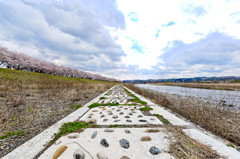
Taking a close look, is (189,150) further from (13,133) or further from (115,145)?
(13,133)

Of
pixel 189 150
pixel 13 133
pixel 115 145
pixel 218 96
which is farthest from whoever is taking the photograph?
pixel 218 96

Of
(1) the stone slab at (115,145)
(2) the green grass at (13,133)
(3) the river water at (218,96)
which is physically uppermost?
(1) the stone slab at (115,145)

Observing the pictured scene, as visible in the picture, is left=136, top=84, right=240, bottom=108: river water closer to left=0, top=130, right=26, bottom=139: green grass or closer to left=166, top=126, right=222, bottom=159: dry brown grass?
left=166, top=126, right=222, bottom=159: dry brown grass

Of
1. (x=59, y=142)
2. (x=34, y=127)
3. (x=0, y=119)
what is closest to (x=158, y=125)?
(x=59, y=142)

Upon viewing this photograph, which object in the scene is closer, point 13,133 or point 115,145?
point 115,145

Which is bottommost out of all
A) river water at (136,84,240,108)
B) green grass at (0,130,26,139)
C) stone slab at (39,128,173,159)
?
river water at (136,84,240,108)

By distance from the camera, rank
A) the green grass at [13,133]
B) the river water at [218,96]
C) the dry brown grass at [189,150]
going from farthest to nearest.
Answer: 1. the river water at [218,96]
2. the green grass at [13,133]
3. the dry brown grass at [189,150]

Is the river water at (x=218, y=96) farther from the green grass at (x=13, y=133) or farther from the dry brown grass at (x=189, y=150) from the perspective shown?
the green grass at (x=13, y=133)

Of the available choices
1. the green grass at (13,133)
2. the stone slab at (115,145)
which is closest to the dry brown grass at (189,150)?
the stone slab at (115,145)

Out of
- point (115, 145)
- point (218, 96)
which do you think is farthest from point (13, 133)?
point (218, 96)

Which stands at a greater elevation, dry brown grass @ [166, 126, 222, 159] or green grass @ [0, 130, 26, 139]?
dry brown grass @ [166, 126, 222, 159]

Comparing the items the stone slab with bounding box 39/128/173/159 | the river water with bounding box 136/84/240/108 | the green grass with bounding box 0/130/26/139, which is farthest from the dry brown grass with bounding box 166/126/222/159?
the river water with bounding box 136/84/240/108

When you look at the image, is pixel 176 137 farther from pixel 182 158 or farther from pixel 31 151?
pixel 31 151

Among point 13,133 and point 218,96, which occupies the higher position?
point 13,133
